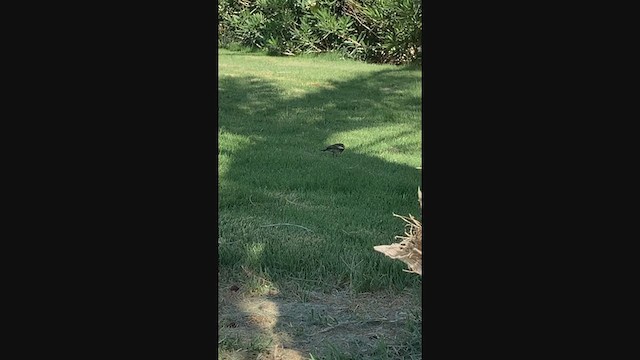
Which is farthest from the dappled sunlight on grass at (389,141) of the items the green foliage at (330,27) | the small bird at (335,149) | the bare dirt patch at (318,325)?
the green foliage at (330,27)

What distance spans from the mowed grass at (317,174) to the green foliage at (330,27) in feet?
4.86

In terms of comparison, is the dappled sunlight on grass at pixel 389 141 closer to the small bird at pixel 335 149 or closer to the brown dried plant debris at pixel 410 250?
the small bird at pixel 335 149

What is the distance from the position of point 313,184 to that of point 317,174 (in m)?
0.27

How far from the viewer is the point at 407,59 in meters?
13.3

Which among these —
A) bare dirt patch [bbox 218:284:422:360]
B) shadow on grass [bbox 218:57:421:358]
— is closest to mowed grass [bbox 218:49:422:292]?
shadow on grass [bbox 218:57:421:358]

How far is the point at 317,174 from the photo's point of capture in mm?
6105

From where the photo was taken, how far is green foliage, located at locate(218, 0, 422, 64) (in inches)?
519

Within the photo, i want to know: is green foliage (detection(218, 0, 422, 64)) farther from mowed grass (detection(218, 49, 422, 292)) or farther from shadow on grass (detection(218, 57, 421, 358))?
shadow on grass (detection(218, 57, 421, 358))

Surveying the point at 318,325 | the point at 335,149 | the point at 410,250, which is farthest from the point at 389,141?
the point at 410,250

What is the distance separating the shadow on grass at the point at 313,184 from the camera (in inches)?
159

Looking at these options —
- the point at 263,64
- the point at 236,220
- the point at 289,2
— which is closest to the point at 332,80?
the point at 263,64
